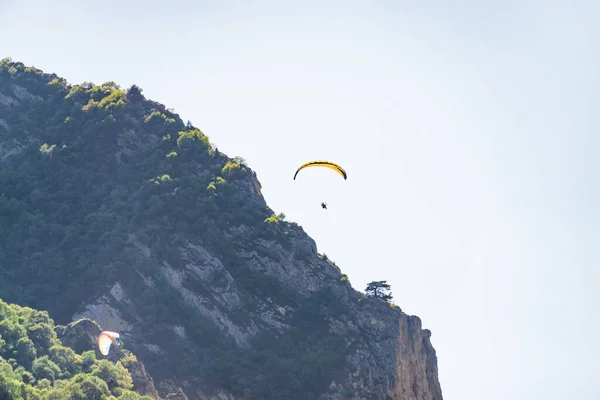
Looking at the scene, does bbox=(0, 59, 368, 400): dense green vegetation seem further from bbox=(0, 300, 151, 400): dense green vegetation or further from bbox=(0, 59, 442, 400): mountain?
bbox=(0, 300, 151, 400): dense green vegetation

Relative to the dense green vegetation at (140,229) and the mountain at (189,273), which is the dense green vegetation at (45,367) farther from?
the mountain at (189,273)

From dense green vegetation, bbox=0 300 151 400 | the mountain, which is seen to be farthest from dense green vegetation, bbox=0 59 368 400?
dense green vegetation, bbox=0 300 151 400

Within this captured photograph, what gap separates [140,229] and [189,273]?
25.1ft

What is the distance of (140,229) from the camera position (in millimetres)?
111812

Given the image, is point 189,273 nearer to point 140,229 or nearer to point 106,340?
point 140,229

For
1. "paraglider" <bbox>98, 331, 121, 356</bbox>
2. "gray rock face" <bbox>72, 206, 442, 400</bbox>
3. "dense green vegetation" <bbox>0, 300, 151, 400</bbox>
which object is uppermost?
"gray rock face" <bbox>72, 206, 442, 400</bbox>

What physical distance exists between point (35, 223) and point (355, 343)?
3704 centimetres

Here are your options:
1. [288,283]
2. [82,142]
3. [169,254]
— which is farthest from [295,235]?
[82,142]

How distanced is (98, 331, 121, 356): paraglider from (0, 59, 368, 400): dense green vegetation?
244cm

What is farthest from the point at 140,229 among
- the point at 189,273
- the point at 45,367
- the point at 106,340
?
the point at 45,367

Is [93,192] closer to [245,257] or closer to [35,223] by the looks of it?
[35,223]

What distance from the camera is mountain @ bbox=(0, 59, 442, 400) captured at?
102000 millimetres

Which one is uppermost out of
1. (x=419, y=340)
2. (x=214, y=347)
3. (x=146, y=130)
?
(x=146, y=130)

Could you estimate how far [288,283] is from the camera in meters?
111
